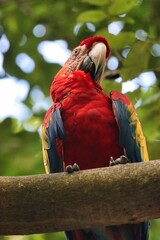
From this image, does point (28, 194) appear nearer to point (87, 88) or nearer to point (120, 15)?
point (87, 88)

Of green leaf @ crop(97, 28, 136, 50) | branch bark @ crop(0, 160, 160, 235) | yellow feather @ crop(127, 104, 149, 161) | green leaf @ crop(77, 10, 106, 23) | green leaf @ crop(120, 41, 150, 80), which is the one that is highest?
green leaf @ crop(77, 10, 106, 23)

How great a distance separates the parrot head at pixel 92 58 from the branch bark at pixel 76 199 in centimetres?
130

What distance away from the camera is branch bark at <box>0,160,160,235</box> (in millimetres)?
2010

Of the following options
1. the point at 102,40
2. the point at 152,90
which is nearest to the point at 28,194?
the point at 102,40

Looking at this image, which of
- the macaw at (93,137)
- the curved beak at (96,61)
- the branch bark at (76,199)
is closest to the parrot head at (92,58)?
the curved beak at (96,61)

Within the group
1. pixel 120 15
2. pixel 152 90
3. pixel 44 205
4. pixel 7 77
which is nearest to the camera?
pixel 44 205

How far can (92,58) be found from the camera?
329 cm

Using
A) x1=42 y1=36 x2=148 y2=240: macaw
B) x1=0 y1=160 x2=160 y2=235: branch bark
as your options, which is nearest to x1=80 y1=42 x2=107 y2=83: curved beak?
x1=42 y1=36 x2=148 y2=240: macaw

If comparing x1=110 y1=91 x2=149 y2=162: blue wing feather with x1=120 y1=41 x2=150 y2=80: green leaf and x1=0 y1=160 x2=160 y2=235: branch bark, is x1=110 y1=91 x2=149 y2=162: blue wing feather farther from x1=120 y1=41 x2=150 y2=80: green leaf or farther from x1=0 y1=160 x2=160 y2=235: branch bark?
x1=0 y1=160 x2=160 y2=235: branch bark

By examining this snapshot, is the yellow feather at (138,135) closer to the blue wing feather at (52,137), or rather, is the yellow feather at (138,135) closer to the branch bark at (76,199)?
the blue wing feather at (52,137)

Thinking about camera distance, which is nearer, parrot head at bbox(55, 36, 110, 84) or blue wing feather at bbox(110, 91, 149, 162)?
blue wing feather at bbox(110, 91, 149, 162)

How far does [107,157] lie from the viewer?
9.11ft

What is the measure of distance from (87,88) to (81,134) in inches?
13.8

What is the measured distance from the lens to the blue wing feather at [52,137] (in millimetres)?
2797
